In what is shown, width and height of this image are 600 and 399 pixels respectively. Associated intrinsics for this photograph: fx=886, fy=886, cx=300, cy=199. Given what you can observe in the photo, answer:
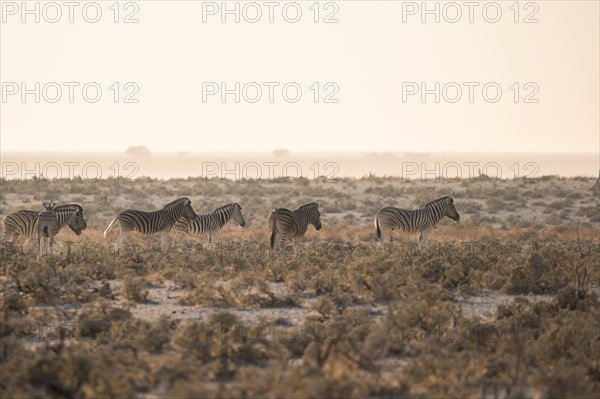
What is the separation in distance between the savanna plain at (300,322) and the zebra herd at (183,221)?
0.59 m

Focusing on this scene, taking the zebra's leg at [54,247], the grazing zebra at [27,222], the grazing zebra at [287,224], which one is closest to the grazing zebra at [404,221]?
the grazing zebra at [287,224]

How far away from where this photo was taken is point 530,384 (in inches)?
434

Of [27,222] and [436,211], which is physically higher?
[436,211]

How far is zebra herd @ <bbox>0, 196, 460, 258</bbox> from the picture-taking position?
73.5 feet

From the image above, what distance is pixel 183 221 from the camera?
24.2 meters

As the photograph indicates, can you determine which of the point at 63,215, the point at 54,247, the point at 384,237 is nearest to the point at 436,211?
the point at 384,237

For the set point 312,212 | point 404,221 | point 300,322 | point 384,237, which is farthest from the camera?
point 384,237

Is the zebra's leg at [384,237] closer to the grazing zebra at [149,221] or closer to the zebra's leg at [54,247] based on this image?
the grazing zebra at [149,221]

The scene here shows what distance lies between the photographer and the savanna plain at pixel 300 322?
10383 mm

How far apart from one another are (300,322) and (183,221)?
10.4 m

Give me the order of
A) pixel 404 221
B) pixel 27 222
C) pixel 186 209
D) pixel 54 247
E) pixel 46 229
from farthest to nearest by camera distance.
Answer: pixel 404 221 → pixel 186 209 → pixel 27 222 → pixel 54 247 → pixel 46 229

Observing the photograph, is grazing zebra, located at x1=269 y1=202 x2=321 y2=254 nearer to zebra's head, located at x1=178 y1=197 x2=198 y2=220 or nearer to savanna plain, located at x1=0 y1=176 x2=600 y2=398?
savanna plain, located at x1=0 y1=176 x2=600 y2=398

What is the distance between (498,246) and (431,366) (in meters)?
14.0

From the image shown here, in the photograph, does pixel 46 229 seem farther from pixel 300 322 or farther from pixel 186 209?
pixel 300 322
